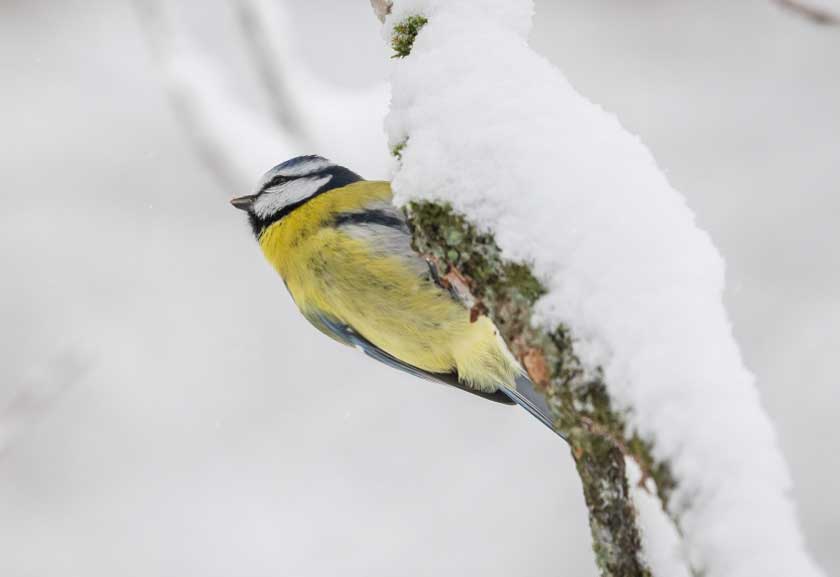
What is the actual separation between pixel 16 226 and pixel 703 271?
8795 mm

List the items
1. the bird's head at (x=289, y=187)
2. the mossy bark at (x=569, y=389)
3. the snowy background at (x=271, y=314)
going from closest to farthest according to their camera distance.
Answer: the mossy bark at (x=569, y=389) → the bird's head at (x=289, y=187) → the snowy background at (x=271, y=314)

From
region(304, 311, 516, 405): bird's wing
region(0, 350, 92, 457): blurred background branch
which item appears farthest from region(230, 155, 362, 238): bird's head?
region(0, 350, 92, 457): blurred background branch

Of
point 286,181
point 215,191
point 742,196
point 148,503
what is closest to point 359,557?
point 148,503

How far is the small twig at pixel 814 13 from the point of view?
1080 mm

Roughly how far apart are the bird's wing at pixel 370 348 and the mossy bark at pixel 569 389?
123 cm

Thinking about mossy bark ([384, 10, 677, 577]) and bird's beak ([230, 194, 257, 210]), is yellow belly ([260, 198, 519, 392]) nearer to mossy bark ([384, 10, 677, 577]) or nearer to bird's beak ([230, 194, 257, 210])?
bird's beak ([230, 194, 257, 210])

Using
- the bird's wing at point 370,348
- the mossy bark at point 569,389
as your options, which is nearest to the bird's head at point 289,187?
the bird's wing at point 370,348

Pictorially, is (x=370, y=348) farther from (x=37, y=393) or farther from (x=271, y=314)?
(x=271, y=314)

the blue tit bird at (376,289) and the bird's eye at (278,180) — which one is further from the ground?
the bird's eye at (278,180)

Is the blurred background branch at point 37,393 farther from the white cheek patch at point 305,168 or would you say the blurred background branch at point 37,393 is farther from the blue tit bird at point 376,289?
the white cheek patch at point 305,168

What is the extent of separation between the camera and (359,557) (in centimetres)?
737

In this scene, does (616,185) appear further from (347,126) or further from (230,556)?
(230,556)

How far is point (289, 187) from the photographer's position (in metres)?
2.56

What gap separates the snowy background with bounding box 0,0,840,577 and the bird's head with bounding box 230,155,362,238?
4.17 metres
